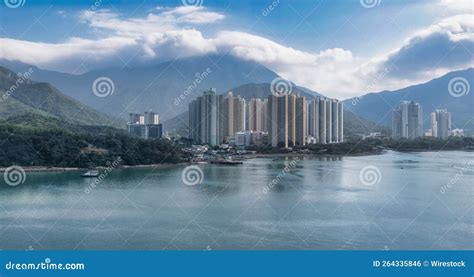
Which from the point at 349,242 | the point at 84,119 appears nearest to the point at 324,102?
the point at 349,242

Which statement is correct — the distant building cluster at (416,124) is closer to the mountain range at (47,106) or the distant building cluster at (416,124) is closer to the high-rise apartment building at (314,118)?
the high-rise apartment building at (314,118)

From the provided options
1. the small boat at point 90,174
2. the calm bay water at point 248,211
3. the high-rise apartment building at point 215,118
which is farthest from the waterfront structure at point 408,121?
the small boat at point 90,174

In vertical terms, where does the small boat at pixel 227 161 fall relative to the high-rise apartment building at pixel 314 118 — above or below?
below

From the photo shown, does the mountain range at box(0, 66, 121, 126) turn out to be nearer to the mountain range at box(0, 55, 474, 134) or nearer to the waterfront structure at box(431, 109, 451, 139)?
the mountain range at box(0, 55, 474, 134)

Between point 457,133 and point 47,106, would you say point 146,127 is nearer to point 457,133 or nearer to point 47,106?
point 47,106

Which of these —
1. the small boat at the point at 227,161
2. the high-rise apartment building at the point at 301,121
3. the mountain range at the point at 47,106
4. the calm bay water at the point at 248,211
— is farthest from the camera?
the mountain range at the point at 47,106

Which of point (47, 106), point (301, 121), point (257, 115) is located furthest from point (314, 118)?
point (47, 106)
